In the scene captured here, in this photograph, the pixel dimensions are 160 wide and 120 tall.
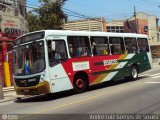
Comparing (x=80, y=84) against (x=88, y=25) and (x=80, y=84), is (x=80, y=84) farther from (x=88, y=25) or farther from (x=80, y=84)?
(x=88, y=25)

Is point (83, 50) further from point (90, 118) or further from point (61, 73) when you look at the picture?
point (90, 118)

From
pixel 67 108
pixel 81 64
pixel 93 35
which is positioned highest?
pixel 93 35

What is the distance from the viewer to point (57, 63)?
58.1 feet

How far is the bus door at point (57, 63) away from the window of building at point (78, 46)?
492 mm

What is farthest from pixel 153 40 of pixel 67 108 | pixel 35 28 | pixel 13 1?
pixel 67 108

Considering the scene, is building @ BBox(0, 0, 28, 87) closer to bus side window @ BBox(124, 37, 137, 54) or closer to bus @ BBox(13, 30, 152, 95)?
bus @ BBox(13, 30, 152, 95)

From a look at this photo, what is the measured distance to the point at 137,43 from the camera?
2458 cm

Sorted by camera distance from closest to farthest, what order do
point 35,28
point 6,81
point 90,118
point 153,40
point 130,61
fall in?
point 90,118
point 130,61
point 6,81
point 35,28
point 153,40

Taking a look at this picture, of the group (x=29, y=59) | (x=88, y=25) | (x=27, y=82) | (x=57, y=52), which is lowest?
(x=27, y=82)

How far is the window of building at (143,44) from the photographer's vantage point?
24812 mm

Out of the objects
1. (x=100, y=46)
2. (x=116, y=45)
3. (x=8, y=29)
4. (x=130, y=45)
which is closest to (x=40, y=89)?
(x=100, y=46)

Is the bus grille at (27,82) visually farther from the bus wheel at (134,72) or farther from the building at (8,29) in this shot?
the bus wheel at (134,72)

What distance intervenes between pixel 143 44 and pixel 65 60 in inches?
332

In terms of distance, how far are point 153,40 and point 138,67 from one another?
60.3 meters
